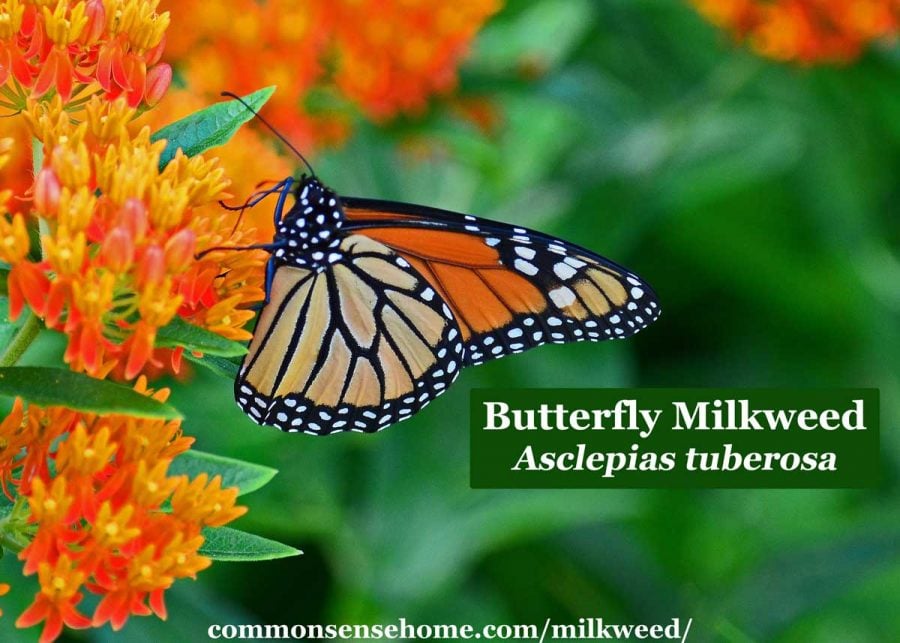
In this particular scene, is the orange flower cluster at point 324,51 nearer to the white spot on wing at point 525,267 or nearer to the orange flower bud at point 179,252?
the white spot on wing at point 525,267

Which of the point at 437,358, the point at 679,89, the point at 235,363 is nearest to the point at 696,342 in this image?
the point at 679,89

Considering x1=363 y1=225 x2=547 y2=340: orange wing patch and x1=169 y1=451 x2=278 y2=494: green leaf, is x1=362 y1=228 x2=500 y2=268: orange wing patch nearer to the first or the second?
x1=363 y1=225 x2=547 y2=340: orange wing patch

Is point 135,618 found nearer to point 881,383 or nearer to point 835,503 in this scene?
point 835,503

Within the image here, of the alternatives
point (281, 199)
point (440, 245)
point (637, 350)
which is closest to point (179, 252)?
point (281, 199)

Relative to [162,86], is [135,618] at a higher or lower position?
lower

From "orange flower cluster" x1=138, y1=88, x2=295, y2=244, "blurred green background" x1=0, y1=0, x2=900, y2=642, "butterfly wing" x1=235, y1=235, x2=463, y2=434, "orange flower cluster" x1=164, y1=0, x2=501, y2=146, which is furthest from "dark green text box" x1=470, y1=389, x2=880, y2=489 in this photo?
"orange flower cluster" x1=164, y1=0, x2=501, y2=146
